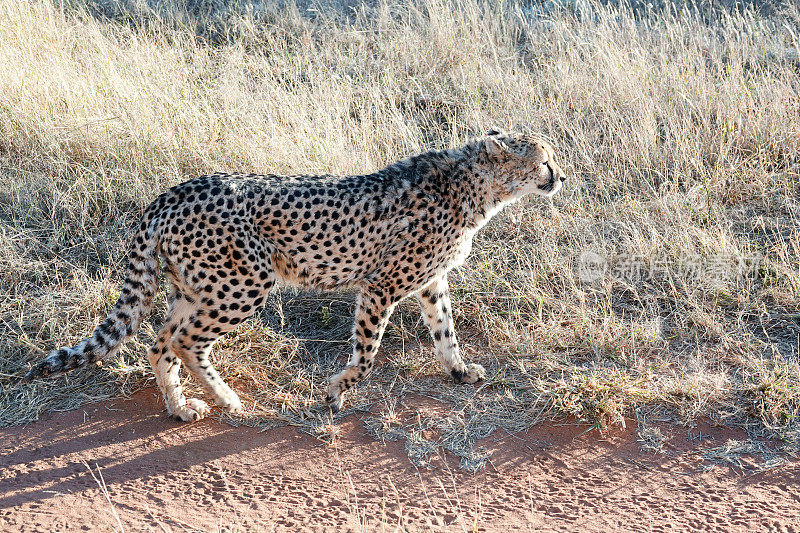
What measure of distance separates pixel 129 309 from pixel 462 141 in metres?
2.87

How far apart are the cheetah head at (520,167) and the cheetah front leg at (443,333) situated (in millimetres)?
570

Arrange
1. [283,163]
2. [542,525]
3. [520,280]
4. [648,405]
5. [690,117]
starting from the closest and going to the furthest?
[542,525] → [648,405] → [520,280] → [283,163] → [690,117]

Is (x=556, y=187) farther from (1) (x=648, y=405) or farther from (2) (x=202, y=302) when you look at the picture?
(2) (x=202, y=302)

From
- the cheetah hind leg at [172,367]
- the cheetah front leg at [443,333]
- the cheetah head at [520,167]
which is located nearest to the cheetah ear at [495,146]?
the cheetah head at [520,167]

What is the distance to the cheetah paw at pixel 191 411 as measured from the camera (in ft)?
12.1

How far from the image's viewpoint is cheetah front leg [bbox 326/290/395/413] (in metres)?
3.76

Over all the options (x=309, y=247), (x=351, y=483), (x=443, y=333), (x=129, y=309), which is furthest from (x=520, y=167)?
(x=129, y=309)

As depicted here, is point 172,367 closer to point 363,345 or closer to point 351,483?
point 363,345

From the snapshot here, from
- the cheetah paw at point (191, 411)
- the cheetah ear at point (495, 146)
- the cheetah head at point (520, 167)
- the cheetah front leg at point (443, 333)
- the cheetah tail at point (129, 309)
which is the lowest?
the cheetah paw at point (191, 411)

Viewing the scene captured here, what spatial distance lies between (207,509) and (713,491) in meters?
1.98

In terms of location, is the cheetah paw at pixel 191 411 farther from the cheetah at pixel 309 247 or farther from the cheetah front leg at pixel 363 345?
the cheetah front leg at pixel 363 345

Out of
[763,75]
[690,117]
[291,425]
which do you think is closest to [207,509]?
[291,425]

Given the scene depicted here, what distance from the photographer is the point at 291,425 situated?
3.70 meters

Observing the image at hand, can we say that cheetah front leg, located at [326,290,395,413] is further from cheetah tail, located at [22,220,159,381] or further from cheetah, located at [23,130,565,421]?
cheetah tail, located at [22,220,159,381]
